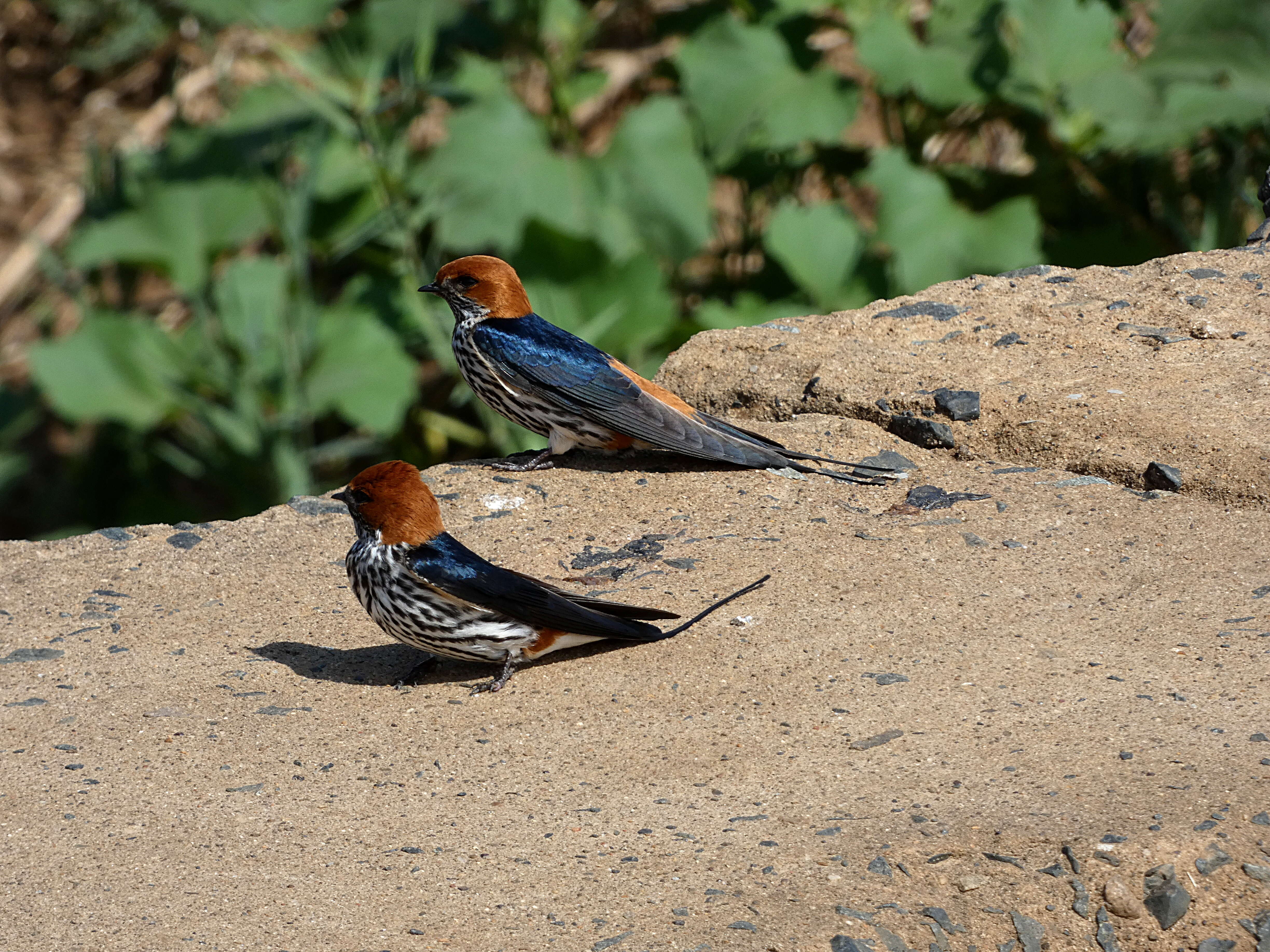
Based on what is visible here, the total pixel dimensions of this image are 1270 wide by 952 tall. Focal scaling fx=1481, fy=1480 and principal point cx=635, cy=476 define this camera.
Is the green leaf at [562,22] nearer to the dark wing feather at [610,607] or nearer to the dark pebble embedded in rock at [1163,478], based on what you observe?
the dark pebble embedded in rock at [1163,478]

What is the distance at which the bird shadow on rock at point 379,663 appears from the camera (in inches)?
142

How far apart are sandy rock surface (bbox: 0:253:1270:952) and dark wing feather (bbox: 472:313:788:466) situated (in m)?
0.12

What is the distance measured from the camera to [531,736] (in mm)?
3223

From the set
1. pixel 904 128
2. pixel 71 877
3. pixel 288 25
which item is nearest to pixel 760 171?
pixel 904 128

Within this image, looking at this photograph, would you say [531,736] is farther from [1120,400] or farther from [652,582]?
[1120,400]

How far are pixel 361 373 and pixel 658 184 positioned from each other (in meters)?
1.80

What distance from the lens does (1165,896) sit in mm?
2580

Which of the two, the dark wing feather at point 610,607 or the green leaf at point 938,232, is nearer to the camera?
the dark wing feather at point 610,607

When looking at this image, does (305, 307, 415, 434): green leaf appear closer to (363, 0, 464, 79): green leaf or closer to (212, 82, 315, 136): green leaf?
(212, 82, 315, 136): green leaf

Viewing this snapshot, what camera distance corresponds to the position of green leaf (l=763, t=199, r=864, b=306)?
7.20m

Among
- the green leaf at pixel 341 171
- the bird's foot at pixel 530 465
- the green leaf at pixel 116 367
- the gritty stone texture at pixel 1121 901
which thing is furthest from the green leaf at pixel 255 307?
the gritty stone texture at pixel 1121 901

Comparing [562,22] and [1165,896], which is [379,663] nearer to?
[1165,896]

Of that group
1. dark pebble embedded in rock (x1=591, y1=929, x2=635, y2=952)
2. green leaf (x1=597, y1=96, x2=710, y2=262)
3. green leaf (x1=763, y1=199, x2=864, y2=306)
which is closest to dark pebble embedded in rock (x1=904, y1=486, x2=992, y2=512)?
dark pebble embedded in rock (x1=591, y1=929, x2=635, y2=952)

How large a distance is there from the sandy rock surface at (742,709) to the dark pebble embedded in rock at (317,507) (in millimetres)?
17
